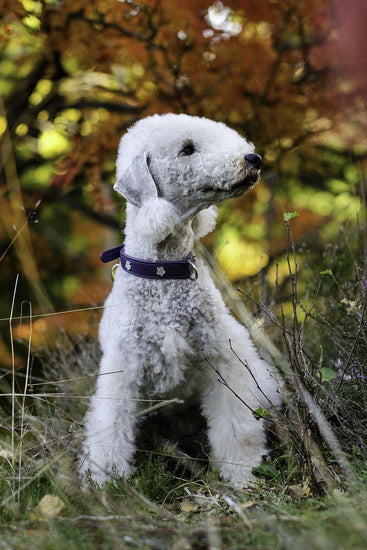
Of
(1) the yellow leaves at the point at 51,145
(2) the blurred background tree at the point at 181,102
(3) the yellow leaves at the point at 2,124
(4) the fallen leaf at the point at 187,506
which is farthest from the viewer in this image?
(1) the yellow leaves at the point at 51,145

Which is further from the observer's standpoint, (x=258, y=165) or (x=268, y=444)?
(x=268, y=444)

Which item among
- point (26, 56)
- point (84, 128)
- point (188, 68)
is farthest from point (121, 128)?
point (26, 56)

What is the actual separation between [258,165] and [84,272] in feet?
15.7

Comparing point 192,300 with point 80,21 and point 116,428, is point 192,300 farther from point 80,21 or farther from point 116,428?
point 80,21

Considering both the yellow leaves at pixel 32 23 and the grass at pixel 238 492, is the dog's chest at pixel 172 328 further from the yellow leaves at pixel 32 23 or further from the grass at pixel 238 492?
the yellow leaves at pixel 32 23

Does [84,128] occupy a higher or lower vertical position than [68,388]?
higher

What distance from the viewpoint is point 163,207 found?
2604 millimetres

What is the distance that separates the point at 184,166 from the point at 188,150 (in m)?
0.09

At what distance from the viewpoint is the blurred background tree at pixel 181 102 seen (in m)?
4.70

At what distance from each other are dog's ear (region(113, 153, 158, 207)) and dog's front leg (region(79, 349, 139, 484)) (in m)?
0.77

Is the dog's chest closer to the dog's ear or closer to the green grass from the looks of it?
the dog's ear

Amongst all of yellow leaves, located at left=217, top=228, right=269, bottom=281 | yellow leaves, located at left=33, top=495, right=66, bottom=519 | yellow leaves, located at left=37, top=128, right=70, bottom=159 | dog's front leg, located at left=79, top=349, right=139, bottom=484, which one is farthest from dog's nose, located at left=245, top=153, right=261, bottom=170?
yellow leaves, located at left=37, top=128, right=70, bottom=159

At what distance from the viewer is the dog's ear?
266 centimetres

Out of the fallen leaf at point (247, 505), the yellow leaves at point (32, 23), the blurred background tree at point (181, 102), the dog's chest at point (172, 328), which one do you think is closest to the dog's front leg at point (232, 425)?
the dog's chest at point (172, 328)
